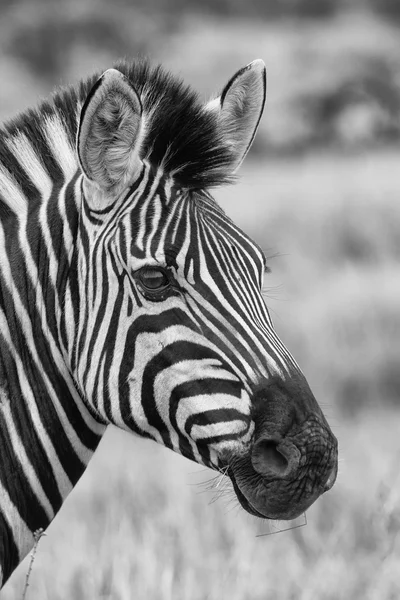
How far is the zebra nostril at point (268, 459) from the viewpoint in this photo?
3.70 metres

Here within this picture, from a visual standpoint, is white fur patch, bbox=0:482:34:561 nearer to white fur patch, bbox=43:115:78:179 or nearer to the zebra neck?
the zebra neck

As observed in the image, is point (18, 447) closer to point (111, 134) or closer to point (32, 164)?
point (32, 164)

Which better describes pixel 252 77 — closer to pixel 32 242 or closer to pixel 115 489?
pixel 32 242

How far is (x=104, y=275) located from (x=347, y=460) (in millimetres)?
7684

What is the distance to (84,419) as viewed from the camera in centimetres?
430

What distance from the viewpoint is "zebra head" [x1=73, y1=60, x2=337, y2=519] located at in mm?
3748

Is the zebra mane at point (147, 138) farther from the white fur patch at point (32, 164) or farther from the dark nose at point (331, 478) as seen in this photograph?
the dark nose at point (331, 478)

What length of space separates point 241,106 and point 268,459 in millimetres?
1934

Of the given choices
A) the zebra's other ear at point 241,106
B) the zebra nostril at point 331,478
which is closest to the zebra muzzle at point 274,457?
the zebra nostril at point 331,478

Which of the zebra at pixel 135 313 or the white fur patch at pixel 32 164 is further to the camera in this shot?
the white fur patch at pixel 32 164

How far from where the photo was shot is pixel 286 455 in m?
3.68

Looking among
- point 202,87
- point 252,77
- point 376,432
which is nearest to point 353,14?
point 202,87

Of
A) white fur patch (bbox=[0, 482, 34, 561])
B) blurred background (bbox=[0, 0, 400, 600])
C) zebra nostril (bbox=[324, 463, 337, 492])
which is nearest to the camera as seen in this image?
zebra nostril (bbox=[324, 463, 337, 492])

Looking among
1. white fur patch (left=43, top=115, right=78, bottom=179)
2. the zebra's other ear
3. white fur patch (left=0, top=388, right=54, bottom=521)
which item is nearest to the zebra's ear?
white fur patch (left=43, top=115, right=78, bottom=179)
